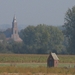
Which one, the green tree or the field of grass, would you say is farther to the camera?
the green tree

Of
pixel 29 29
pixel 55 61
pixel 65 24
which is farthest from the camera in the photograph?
pixel 29 29

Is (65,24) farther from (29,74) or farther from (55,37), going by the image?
(29,74)

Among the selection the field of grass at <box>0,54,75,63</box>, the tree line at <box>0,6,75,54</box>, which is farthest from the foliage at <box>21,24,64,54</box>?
the field of grass at <box>0,54,75,63</box>

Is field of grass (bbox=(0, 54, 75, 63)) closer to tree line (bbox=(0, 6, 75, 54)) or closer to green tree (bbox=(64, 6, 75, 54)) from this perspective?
tree line (bbox=(0, 6, 75, 54))

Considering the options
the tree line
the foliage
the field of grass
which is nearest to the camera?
the field of grass

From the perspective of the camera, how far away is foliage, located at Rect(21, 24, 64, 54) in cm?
10431

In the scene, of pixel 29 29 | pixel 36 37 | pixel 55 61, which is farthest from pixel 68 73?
pixel 29 29

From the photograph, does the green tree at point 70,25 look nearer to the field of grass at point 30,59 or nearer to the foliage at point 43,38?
the foliage at point 43,38

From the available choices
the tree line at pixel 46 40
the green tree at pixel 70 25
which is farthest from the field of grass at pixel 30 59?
the green tree at pixel 70 25

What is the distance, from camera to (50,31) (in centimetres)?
11762

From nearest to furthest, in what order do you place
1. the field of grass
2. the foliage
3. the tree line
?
the field of grass → the tree line → the foliage

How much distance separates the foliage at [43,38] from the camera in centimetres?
10431

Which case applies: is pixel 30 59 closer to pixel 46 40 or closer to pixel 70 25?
pixel 70 25

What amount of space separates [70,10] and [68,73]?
64052 millimetres
